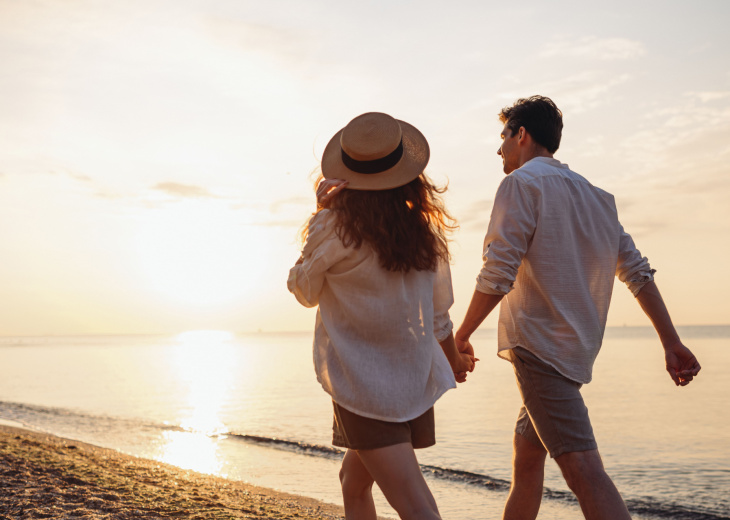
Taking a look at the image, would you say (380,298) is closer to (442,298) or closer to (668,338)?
(442,298)

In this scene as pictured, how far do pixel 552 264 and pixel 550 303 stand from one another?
158 millimetres

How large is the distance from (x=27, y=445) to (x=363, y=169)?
8.00 m

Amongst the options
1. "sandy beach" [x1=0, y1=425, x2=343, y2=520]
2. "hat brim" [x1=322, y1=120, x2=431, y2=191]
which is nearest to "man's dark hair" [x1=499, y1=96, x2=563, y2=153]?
"hat brim" [x1=322, y1=120, x2=431, y2=191]

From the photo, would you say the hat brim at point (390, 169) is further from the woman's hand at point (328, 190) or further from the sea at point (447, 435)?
the sea at point (447, 435)

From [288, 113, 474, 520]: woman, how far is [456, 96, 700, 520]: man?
0.42 meters

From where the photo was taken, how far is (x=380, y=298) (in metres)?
2.26

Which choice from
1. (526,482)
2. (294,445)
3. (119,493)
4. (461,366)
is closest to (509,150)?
(461,366)

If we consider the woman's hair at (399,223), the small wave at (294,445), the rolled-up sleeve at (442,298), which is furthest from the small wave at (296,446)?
the woman's hair at (399,223)

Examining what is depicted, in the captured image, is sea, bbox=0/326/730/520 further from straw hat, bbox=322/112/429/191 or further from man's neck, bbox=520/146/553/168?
straw hat, bbox=322/112/429/191

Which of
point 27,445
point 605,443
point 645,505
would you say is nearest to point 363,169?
point 645,505

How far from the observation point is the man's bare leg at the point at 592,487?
2.45m

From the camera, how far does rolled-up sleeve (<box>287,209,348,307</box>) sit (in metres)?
2.23

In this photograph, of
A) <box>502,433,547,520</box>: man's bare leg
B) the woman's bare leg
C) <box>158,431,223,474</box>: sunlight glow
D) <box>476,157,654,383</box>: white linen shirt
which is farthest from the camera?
<box>158,431,223,474</box>: sunlight glow

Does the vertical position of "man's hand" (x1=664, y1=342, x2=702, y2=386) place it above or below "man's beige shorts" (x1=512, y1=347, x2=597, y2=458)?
above
